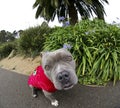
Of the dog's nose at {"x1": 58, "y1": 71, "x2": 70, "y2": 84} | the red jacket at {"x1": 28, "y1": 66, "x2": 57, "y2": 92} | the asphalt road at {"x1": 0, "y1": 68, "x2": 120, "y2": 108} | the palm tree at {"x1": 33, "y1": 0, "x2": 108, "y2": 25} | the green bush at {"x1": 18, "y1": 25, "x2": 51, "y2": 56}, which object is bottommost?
the asphalt road at {"x1": 0, "y1": 68, "x2": 120, "y2": 108}

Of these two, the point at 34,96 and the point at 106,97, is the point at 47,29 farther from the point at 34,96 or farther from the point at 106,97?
the point at 106,97

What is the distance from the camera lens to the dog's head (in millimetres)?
3715

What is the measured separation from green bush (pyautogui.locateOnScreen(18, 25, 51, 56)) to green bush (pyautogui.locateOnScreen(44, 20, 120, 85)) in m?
2.43

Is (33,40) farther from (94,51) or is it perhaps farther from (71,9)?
(71,9)

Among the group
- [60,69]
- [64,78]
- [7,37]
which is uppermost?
[7,37]

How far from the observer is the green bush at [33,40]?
8.86 meters

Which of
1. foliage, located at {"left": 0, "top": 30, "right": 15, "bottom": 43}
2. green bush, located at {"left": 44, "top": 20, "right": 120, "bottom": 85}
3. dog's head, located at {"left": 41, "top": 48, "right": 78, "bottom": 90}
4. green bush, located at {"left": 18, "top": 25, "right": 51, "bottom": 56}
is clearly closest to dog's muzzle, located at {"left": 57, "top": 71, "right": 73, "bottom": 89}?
dog's head, located at {"left": 41, "top": 48, "right": 78, "bottom": 90}

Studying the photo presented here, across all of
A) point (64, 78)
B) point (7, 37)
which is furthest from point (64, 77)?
point (7, 37)

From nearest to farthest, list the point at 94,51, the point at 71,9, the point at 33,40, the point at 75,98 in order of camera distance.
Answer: the point at 75,98 < the point at 94,51 < the point at 33,40 < the point at 71,9

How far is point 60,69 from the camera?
3.74 meters

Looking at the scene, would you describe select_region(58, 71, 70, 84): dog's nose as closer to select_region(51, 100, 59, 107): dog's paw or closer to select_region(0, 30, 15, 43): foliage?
select_region(51, 100, 59, 107): dog's paw

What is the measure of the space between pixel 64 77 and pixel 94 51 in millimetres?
2126

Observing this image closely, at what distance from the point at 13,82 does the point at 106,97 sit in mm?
2943

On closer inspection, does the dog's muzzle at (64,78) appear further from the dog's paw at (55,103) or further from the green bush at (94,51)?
the green bush at (94,51)
